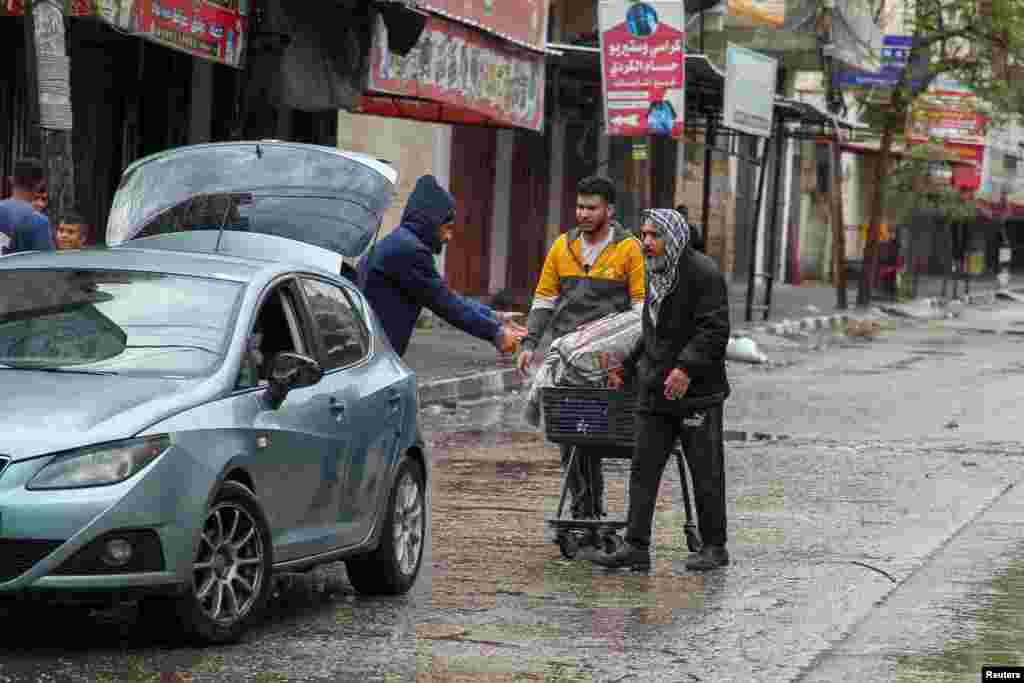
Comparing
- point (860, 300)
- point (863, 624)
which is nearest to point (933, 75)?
point (860, 300)

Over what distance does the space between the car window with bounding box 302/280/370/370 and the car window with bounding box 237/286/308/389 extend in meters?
0.14

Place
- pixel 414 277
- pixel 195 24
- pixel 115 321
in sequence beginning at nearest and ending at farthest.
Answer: pixel 115 321
pixel 414 277
pixel 195 24

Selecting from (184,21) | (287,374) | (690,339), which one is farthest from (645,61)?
(287,374)

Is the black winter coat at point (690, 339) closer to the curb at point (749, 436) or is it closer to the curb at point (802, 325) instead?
the curb at point (749, 436)

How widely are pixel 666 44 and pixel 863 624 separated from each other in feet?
53.5

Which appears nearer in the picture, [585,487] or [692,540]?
[692,540]

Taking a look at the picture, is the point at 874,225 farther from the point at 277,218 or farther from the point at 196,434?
the point at 196,434

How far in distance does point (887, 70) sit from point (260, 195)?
31.7 metres

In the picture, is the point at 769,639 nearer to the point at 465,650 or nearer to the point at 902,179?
the point at 465,650

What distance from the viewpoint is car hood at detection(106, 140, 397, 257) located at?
10742 millimetres

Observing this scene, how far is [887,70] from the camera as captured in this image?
41.3 m

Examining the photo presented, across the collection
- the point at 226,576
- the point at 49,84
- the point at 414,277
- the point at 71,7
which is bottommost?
the point at 226,576

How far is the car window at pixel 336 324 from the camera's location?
8617 millimetres

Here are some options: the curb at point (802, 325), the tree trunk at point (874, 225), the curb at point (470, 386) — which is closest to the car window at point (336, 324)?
the curb at point (470, 386)
